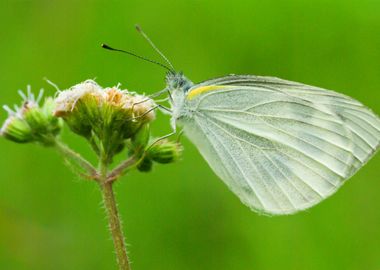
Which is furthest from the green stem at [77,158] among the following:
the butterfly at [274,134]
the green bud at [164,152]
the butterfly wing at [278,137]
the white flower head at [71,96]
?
the butterfly wing at [278,137]

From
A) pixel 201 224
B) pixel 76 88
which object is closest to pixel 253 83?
pixel 76 88

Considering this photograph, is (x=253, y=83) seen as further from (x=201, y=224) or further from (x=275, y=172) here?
(x=201, y=224)

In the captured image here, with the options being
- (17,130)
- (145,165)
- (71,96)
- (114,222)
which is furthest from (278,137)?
(17,130)

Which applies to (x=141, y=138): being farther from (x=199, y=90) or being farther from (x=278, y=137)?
(x=278, y=137)

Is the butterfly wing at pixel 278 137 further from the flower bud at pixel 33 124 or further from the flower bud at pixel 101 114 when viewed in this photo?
the flower bud at pixel 33 124

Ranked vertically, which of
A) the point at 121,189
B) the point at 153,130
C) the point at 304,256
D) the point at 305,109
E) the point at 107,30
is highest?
the point at 107,30

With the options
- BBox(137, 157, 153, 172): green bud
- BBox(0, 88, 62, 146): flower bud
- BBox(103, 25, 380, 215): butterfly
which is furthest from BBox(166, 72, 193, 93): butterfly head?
BBox(0, 88, 62, 146): flower bud
